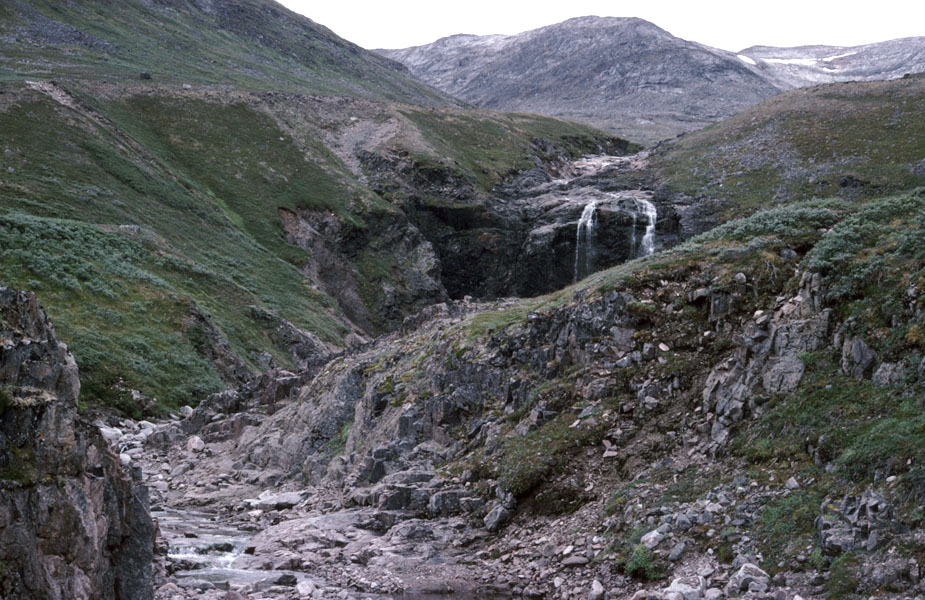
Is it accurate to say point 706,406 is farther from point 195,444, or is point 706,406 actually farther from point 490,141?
point 490,141

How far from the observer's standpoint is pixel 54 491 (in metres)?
9.41

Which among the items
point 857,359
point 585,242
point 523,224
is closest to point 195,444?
point 857,359

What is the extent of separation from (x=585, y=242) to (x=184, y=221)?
3391cm

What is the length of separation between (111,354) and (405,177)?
45.8 meters

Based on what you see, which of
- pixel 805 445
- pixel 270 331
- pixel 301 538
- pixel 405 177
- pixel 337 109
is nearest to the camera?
pixel 805 445

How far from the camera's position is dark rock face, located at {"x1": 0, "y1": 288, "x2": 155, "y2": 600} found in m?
8.91

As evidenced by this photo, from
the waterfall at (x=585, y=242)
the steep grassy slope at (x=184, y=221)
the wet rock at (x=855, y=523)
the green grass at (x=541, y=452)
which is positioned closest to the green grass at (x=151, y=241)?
the steep grassy slope at (x=184, y=221)

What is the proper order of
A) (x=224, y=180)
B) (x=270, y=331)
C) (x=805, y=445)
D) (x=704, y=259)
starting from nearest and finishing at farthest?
(x=805, y=445) → (x=704, y=259) → (x=270, y=331) → (x=224, y=180)

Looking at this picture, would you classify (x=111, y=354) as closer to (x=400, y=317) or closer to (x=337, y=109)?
(x=400, y=317)

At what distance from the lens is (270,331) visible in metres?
49.8

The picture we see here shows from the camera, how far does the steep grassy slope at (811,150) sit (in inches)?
2312

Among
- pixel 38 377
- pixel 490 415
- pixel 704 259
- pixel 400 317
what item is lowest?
pixel 400 317

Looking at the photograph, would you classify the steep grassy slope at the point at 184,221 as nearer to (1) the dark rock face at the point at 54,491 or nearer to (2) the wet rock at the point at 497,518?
(2) the wet rock at the point at 497,518

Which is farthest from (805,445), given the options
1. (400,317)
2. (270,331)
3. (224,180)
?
(224,180)
